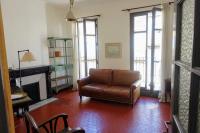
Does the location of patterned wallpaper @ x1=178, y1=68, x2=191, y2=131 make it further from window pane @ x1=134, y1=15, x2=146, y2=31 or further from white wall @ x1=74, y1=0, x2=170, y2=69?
white wall @ x1=74, y1=0, x2=170, y2=69

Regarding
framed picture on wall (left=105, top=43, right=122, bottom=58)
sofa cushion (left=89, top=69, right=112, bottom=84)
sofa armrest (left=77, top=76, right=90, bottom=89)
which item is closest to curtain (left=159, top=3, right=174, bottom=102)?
framed picture on wall (left=105, top=43, right=122, bottom=58)

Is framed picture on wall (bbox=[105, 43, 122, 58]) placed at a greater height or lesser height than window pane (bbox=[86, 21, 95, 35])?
lesser

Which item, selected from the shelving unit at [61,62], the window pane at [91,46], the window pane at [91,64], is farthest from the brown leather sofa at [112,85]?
the shelving unit at [61,62]

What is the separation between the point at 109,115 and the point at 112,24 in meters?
2.87

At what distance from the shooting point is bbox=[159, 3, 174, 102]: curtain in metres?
3.96

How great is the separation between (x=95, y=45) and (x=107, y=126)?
10.2ft

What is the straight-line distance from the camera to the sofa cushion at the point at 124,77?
14.5 ft

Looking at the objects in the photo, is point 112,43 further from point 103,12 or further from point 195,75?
point 195,75

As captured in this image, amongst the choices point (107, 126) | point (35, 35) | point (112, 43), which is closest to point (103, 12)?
point (112, 43)

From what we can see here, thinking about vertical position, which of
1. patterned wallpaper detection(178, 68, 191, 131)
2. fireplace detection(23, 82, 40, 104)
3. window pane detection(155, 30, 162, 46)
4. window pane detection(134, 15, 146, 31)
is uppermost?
window pane detection(134, 15, 146, 31)

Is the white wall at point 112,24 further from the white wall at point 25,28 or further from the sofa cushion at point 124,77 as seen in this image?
the white wall at point 25,28

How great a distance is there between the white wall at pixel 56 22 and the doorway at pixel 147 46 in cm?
256

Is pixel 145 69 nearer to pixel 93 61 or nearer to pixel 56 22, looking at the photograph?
pixel 93 61

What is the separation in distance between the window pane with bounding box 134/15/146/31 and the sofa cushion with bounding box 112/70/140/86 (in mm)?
1308
